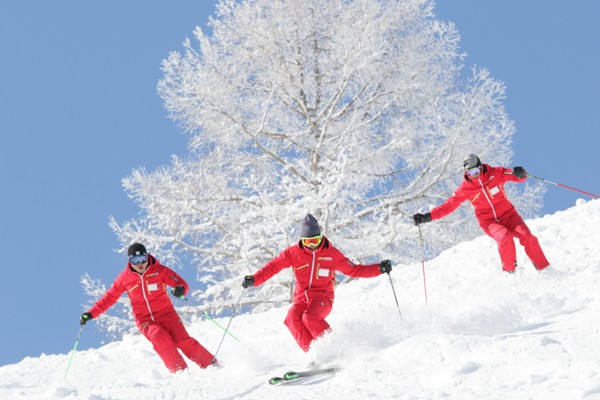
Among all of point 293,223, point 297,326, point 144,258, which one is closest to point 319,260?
point 297,326

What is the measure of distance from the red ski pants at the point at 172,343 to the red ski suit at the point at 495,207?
2931 millimetres

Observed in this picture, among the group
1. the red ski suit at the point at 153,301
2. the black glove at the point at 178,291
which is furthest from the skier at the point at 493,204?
the red ski suit at the point at 153,301

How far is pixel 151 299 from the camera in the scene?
22.9 feet

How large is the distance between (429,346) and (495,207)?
330 centimetres

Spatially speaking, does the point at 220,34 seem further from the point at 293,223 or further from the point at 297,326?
the point at 297,326

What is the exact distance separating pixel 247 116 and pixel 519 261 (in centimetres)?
733

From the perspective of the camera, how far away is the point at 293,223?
1301cm

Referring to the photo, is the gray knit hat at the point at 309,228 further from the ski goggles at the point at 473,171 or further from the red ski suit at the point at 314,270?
the ski goggles at the point at 473,171

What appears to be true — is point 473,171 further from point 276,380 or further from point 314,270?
point 276,380

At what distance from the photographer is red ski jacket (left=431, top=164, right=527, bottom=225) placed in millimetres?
7777

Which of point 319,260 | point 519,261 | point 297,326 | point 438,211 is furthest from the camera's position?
point 519,261

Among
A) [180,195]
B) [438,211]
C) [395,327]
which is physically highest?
[180,195]

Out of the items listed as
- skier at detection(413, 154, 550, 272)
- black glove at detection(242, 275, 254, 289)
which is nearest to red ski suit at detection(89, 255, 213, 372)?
black glove at detection(242, 275, 254, 289)

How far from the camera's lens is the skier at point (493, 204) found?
7609 mm
